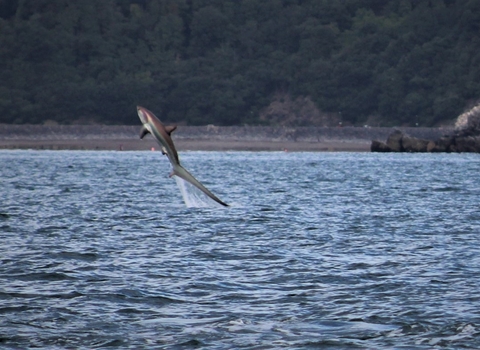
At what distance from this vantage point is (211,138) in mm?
162875

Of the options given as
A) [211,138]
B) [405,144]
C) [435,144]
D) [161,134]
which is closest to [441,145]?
[435,144]

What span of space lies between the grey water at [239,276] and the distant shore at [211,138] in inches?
4560

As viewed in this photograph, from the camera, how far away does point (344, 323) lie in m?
17.0

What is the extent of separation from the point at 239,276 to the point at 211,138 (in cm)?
14145

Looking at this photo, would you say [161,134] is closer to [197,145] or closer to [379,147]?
[379,147]

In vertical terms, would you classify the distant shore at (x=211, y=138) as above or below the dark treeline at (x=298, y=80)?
below

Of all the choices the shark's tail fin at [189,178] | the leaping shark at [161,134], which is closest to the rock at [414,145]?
the shark's tail fin at [189,178]

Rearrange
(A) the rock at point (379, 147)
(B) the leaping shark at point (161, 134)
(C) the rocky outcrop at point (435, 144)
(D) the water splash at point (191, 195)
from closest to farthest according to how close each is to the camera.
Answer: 1. (B) the leaping shark at point (161, 134)
2. (D) the water splash at point (191, 195)
3. (C) the rocky outcrop at point (435, 144)
4. (A) the rock at point (379, 147)

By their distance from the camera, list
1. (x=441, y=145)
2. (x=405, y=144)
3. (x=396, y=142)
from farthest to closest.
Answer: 1. (x=405, y=144)
2. (x=396, y=142)
3. (x=441, y=145)

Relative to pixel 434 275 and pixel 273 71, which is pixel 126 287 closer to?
pixel 434 275

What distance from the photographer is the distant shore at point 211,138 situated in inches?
6260

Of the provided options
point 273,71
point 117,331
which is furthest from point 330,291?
point 273,71

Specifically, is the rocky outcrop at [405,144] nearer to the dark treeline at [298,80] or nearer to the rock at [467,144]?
the rock at [467,144]

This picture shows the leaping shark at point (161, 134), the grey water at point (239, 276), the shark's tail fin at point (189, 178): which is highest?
the leaping shark at point (161, 134)
